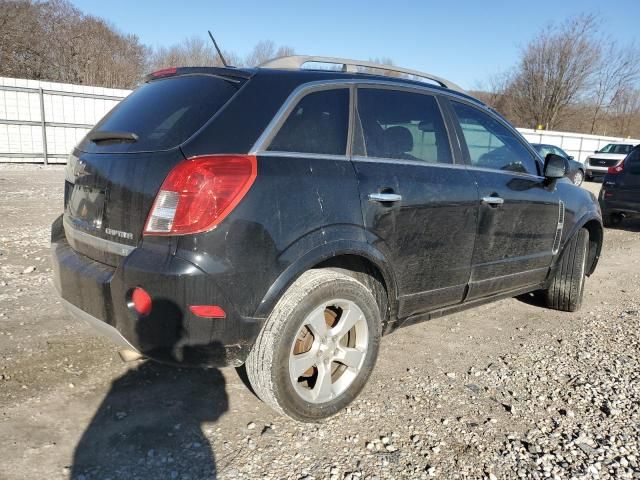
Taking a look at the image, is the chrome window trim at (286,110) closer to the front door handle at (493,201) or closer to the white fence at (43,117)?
the front door handle at (493,201)

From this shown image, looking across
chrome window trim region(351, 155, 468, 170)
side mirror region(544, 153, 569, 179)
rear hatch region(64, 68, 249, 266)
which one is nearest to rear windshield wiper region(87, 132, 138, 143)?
rear hatch region(64, 68, 249, 266)

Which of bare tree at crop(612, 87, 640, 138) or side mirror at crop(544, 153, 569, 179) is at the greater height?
bare tree at crop(612, 87, 640, 138)

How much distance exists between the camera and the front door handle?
132 inches

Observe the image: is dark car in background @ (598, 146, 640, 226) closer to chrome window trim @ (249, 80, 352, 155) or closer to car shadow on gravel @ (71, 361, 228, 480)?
chrome window trim @ (249, 80, 352, 155)

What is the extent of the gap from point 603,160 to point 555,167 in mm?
21907

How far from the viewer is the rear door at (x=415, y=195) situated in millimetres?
2789

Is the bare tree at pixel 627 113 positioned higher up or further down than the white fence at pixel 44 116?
higher up

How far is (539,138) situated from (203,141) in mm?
28758

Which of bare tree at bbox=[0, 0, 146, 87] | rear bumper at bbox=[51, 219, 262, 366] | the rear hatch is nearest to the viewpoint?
rear bumper at bbox=[51, 219, 262, 366]

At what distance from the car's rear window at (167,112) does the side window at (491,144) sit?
172cm

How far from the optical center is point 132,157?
7.93 feet

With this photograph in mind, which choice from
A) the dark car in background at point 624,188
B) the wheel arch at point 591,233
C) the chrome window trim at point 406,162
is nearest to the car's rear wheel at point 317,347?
the chrome window trim at point 406,162

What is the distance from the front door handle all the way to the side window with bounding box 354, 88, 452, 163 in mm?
373

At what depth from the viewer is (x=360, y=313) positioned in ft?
8.98
